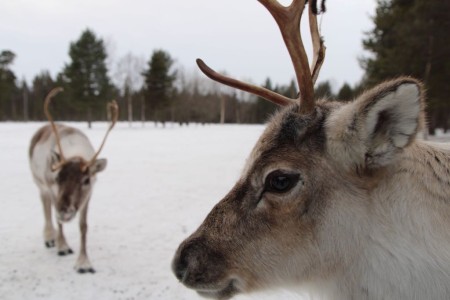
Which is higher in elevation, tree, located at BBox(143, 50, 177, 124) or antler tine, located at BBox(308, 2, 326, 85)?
tree, located at BBox(143, 50, 177, 124)

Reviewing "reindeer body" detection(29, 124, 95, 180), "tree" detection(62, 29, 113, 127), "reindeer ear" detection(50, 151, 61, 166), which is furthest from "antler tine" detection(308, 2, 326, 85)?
"tree" detection(62, 29, 113, 127)

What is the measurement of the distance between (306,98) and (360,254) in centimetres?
94

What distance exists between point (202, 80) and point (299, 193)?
7751cm

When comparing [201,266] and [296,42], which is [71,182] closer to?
[201,266]

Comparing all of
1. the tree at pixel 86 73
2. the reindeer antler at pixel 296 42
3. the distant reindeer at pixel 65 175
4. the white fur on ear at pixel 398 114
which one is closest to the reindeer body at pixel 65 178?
the distant reindeer at pixel 65 175

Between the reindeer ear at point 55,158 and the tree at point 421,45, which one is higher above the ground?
the tree at point 421,45

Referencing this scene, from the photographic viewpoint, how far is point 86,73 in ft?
144

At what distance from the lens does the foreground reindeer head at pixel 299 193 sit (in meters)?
1.96

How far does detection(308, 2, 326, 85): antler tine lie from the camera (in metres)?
2.91

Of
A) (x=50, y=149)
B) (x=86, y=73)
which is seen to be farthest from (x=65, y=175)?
(x=86, y=73)

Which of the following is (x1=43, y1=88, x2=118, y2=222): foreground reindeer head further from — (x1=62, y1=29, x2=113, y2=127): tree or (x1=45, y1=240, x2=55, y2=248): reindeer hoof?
(x1=62, y1=29, x2=113, y2=127): tree

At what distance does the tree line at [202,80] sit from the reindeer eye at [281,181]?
3.01 ft

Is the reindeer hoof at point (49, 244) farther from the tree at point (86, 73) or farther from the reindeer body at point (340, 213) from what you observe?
the tree at point (86, 73)

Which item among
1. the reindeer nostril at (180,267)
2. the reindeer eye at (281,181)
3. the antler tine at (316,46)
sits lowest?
the reindeer nostril at (180,267)
